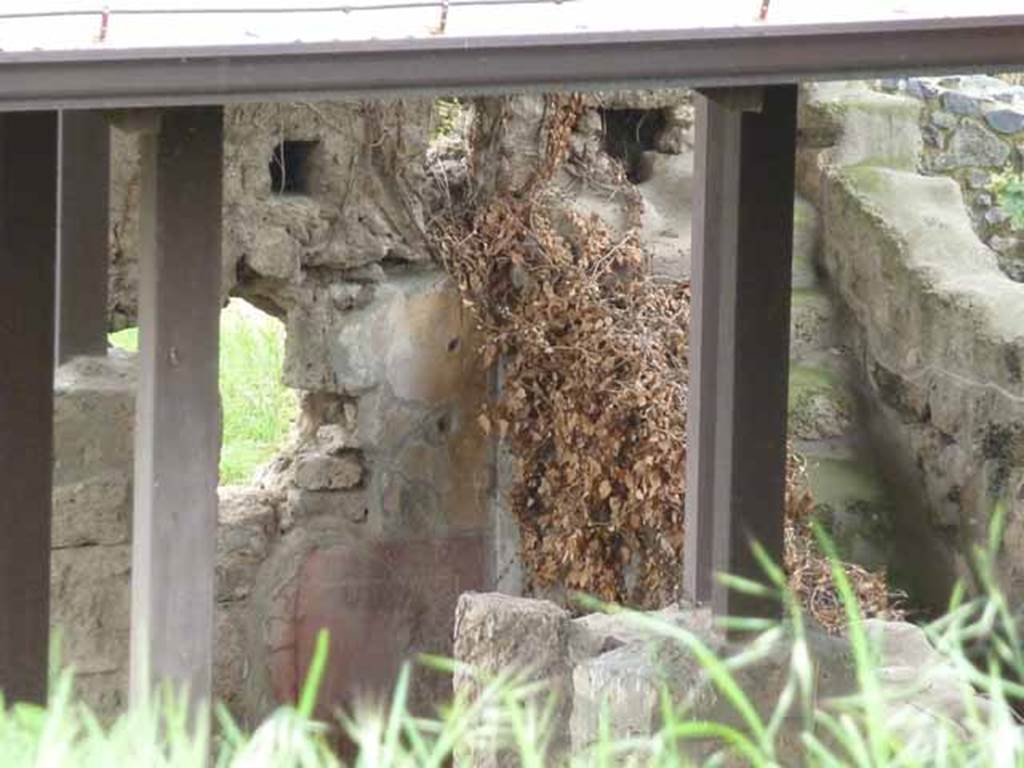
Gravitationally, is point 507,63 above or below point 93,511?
above

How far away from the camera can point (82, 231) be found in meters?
6.66

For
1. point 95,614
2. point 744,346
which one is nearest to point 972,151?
point 95,614

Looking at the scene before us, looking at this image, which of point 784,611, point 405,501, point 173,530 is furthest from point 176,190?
point 405,501

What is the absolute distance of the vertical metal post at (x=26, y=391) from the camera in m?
4.77

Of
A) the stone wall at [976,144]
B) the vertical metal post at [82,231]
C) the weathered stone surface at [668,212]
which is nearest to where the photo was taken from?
the vertical metal post at [82,231]

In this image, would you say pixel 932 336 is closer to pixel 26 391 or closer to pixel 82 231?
pixel 82 231

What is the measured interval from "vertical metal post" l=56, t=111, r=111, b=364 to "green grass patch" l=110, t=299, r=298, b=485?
4.62 m

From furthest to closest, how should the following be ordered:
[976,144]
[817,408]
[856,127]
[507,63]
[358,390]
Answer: [976,144]
[856,127]
[817,408]
[358,390]
[507,63]

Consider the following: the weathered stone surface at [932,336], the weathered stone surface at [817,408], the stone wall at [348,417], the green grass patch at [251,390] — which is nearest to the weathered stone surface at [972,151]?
the weathered stone surface at [932,336]

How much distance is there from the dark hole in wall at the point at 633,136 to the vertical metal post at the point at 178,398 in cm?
435

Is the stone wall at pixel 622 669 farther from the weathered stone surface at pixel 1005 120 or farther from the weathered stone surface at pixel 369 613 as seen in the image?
the weathered stone surface at pixel 1005 120

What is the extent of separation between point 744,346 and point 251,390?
750 cm

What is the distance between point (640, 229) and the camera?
8.28m

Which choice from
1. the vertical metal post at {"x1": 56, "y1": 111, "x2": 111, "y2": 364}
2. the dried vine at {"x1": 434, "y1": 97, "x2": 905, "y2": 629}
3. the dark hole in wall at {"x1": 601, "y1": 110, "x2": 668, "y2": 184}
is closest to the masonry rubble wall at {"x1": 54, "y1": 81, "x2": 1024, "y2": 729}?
the dried vine at {"x1": 434, "y1": 97, "x2": 905, "y2": 629}
